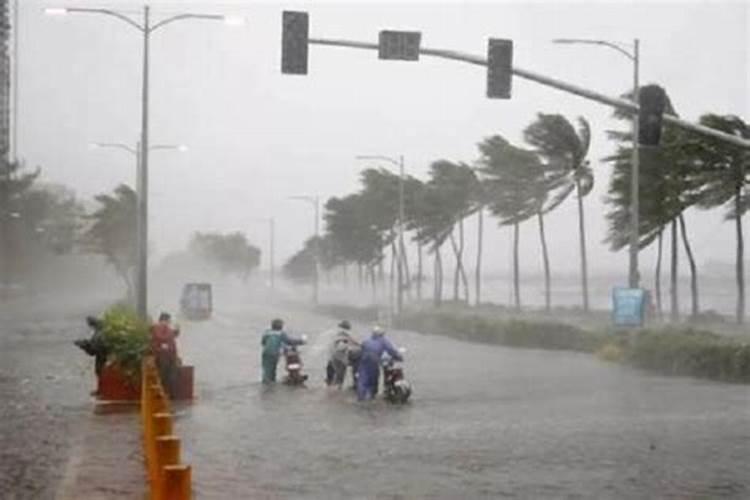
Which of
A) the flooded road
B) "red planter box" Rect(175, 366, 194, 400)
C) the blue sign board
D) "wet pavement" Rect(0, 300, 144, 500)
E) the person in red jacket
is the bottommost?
the flooded road

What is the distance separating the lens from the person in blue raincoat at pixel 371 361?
78.8ft

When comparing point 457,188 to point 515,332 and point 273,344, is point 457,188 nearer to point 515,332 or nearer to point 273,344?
point 515,332

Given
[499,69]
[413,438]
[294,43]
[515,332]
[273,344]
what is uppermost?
[294,43]

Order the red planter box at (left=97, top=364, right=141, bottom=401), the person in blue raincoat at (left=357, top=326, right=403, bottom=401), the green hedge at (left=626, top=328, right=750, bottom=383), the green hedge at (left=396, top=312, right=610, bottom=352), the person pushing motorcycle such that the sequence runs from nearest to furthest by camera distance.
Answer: the red planter box at (left=97, top=364, right=141, bottom=401) < the person in blue raincoat at (left=357, top=326, right=403, bottom=401) < the person pushing motorcycle < the green hedge at (left=626, top=328, right=750, bottom=383) < the green hedge at (left=396, top=312, right=610, bottom=352)

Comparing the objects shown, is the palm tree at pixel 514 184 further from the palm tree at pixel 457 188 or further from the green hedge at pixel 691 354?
the green hedge at pixel 691 354

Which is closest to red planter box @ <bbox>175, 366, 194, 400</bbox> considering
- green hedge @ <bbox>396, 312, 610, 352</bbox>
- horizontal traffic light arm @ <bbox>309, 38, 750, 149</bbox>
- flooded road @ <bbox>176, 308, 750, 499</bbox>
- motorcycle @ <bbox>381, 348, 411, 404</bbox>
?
flooded road @ <bbox>176, 308, 750, 499</bbox>

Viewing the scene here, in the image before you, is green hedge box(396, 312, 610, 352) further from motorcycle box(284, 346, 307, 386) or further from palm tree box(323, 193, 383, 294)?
palm tree box(323, 193, 383, 294)

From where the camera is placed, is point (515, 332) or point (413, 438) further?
point (515, 332)

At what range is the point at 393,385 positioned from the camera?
2406cm

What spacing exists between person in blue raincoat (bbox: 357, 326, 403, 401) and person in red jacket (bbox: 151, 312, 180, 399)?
3.48 m

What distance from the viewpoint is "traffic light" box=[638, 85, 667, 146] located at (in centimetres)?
1956

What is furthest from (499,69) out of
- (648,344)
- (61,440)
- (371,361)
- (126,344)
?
(648,344)

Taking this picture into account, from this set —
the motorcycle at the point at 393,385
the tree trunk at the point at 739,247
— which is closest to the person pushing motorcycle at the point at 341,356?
the motorcycle at the point at 393,385

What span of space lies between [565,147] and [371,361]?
151 feet
